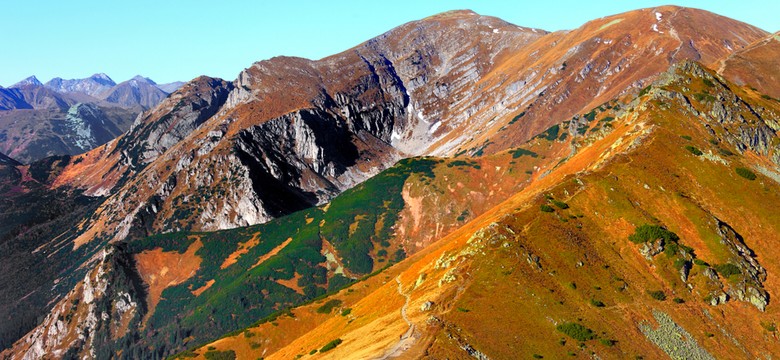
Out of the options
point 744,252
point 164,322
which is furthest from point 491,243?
point 164,322

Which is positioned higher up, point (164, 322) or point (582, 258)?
point (582, 258)

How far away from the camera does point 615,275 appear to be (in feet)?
258

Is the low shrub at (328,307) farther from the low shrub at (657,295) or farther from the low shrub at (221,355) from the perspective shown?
the low shrub at (657,295)

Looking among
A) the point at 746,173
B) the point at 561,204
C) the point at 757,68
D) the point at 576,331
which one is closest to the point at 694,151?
the point at 746,173

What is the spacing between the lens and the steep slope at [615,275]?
2552 inches

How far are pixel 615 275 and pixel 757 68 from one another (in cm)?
14725

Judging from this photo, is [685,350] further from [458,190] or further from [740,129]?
[458,190]

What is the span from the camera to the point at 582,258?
3135 inches

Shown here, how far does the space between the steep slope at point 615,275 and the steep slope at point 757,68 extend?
72692 mm

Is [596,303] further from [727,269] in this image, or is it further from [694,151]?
[694,151]

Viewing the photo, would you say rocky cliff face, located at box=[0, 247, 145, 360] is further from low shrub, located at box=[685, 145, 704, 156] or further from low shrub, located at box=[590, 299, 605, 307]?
low shrub, located at box=[685, 145, 704, 156]

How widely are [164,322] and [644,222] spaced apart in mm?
167457

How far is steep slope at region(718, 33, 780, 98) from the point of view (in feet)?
564

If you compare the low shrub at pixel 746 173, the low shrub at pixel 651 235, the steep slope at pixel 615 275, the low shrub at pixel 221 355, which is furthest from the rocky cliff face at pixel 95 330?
the low shrub at pixel 746 173
